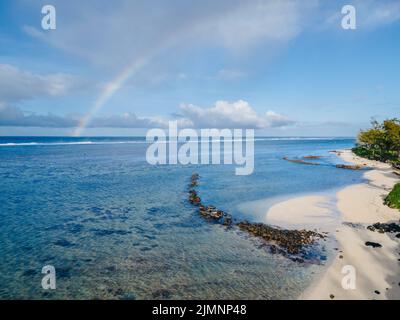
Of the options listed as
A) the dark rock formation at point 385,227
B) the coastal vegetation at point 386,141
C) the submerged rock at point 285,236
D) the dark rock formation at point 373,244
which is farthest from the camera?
the coastal vegetation at point 386,141

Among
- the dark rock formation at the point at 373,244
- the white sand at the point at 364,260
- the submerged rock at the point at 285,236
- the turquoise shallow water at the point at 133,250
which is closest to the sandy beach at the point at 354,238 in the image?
the white sand at the point at 364,260

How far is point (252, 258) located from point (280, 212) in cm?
879

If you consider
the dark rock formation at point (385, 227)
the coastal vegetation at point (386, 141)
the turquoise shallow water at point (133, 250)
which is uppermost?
the coastal vegetation at point (386, 141)

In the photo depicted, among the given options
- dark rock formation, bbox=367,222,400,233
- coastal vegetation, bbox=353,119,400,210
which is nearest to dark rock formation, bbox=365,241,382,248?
dark rock formation, bbox=367,222,400,233

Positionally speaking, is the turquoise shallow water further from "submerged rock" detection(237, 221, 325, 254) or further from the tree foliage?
the tree foliage

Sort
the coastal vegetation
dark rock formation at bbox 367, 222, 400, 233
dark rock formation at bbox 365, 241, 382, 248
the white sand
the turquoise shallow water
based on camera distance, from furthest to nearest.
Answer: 1. the coastal vegetation
2. dark rock formation at bbox 367, 222, 400, 233
3. dark rock formation at bbox 365, 241, 382, 248
4. the turquoise shallow water
5. the white sand

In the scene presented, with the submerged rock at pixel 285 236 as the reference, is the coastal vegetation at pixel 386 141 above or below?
above

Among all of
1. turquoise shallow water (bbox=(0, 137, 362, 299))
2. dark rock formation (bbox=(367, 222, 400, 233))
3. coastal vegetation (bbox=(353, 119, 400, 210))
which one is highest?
coastal vegetation (bbox=(353, 119, 400, 210))

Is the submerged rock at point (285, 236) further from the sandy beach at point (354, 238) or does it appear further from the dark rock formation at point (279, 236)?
the sandy beach at point (354, 238)

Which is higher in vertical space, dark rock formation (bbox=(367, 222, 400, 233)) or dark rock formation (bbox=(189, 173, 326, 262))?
dark rock formation (bbox=(367, 222, 400, 233))

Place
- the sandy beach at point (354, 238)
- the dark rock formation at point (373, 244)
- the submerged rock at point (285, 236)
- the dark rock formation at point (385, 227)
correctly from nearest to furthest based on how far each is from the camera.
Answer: the sandy beach at point (354, 238), the dark rock formation at point (373, 244), the submerged rock at point (285, 236), the dark rock formation at point (385, 227)

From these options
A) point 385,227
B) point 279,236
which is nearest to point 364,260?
point 279,236

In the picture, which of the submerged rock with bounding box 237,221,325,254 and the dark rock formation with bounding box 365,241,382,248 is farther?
the submerged rock with bounding box 237,221,325,254
